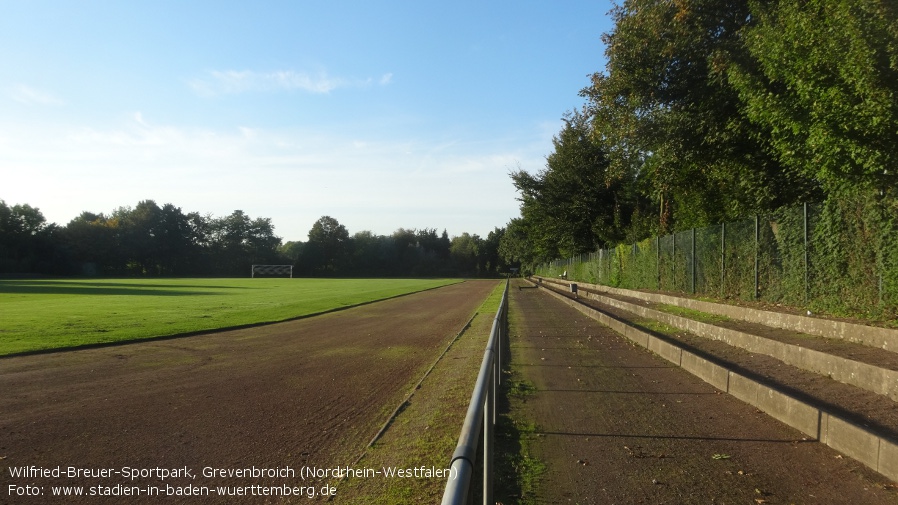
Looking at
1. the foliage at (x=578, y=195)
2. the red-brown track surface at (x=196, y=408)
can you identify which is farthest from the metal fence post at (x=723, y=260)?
the foliage at (x=578, y=195)

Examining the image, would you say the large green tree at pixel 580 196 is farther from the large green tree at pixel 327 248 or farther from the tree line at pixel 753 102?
the large green tree at pixel 327 248

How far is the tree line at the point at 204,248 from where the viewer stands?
97.6 m

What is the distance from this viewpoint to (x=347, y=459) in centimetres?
581

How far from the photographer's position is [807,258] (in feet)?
41.4

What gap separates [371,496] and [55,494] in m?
2.49

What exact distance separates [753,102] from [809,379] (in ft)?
26.9

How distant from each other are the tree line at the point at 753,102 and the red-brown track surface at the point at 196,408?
859cm

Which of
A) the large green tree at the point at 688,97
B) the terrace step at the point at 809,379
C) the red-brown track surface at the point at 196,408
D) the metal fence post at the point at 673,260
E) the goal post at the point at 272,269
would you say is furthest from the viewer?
the goal post at the point at 272,269

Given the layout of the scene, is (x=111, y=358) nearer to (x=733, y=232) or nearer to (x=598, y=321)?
(x=598, y=321)

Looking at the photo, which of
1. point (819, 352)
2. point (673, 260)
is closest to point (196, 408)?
point (819, 352)

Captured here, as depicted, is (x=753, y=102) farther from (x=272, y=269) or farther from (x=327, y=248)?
(x=327, y=248)

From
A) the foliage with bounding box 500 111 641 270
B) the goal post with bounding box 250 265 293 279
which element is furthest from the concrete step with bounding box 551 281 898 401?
the goal post with bounding box 250 265 293 279

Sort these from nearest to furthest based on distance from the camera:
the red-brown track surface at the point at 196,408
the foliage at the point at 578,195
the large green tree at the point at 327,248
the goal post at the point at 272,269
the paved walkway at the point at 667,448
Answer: the paved walkway at the point at 667,448, the red-brown track surface at the point at 196,408, the foliage at the point at 578,195, the goal post at the point at 272,269, the large green tree at the point at 327,248

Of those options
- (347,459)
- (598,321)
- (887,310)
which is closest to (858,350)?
(887,310)
